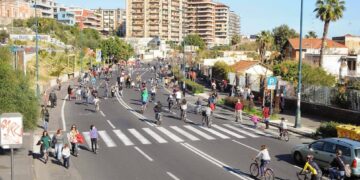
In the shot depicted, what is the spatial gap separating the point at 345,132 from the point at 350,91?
9.56 m

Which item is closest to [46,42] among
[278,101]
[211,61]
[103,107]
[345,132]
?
[211,61]

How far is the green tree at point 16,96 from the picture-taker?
22867mm

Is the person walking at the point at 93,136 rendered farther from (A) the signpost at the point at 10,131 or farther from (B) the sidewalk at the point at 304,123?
(B) the sidewalk at the point at 304,123

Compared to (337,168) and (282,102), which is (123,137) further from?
(282,102)

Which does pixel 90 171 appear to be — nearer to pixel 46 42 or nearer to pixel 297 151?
pixel 297 151

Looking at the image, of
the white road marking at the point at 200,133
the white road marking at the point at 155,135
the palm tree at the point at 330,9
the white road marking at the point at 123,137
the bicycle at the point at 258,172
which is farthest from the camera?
the palm tree at the point at 330,9

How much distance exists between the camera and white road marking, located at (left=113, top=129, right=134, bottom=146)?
25.4 m

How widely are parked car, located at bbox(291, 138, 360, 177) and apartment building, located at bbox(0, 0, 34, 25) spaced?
12448 centimetres

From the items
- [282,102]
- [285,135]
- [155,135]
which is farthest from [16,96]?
[282,102]

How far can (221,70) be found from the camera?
62062 mm

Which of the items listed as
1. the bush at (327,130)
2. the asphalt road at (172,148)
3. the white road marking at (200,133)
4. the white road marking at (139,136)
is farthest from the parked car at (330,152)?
the white road marking at (139,136)

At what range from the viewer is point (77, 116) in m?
35.4

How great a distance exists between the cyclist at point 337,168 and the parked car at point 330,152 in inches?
38.3

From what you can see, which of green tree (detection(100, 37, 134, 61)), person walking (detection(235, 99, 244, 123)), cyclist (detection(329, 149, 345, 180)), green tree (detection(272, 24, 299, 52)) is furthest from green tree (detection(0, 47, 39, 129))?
green tree (detection(272, 24, 299, 52))
